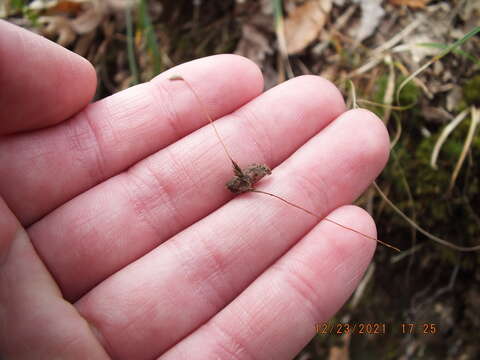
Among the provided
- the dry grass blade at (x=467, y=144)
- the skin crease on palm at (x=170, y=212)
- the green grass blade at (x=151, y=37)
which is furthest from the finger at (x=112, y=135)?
the dry grass blade at (x=467, y=144)

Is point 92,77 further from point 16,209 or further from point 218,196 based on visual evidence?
point 218,196

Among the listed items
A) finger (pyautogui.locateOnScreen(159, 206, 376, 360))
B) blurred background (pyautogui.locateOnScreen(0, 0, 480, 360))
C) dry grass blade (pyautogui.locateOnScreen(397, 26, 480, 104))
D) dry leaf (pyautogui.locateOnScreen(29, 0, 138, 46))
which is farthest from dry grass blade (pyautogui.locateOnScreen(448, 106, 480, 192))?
dry leaf (pyautogui.locateOnScreen(29, 0, 138, 46))

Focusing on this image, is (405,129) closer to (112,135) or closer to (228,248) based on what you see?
(228,248)

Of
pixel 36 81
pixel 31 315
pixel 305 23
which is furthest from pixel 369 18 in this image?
pixel 31 315

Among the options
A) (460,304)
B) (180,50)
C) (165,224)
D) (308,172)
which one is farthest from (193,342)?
(180,50)

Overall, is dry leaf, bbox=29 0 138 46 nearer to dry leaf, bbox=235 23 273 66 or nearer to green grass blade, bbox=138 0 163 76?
green grass blade, bbox=138 0 163 76

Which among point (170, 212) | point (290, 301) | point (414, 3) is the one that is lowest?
point (290, 301)

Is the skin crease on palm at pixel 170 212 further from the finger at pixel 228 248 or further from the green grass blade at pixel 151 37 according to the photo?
the green grass blade at pixel 151 37
